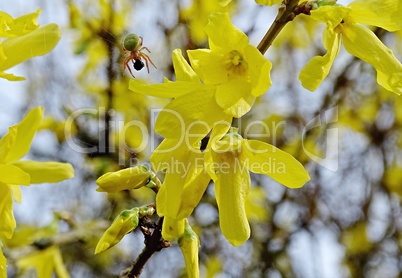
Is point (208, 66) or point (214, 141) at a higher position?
point (208, 66)

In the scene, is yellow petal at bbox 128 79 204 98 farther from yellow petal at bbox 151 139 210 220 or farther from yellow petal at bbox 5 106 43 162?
yellow petal at bbox 5 106 43 162

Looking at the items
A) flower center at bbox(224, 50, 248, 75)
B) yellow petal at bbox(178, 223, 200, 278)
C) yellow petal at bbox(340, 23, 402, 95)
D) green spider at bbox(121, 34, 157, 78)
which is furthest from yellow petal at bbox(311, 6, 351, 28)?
yellow petal at bbox(178, 223, 200, 278)

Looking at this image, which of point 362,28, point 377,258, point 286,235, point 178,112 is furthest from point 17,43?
point 377,258

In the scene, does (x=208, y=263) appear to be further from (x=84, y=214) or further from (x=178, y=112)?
(x=178, y=112)

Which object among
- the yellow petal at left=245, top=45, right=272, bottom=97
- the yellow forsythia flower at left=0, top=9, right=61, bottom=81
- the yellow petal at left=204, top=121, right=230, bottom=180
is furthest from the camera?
the yellow forsythia flower at left=0, top=9, right=61, bottom=81

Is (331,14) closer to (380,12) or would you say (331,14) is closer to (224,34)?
(380,12)

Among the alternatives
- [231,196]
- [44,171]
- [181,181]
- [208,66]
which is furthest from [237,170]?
[44,171]
